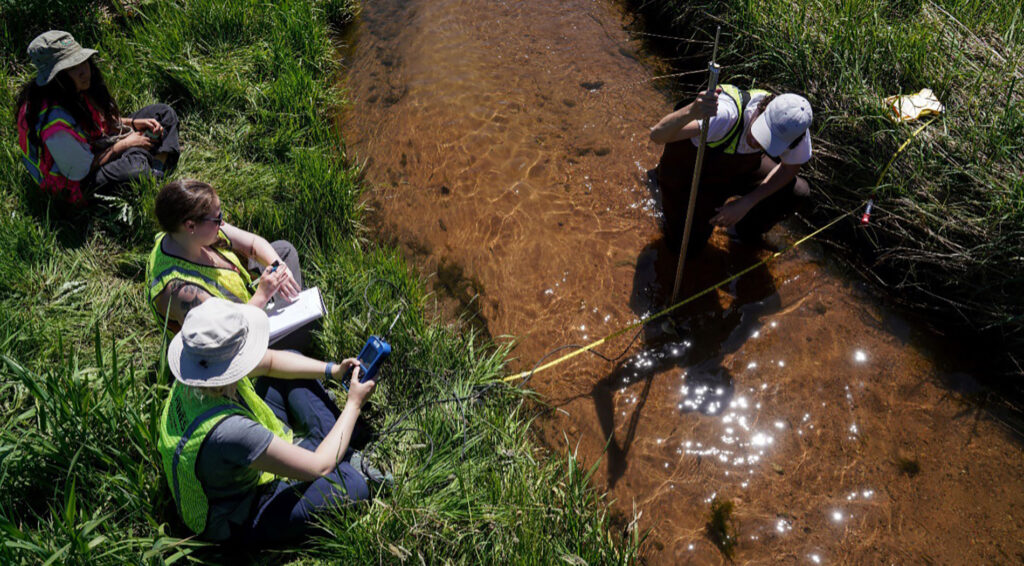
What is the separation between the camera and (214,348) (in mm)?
2232

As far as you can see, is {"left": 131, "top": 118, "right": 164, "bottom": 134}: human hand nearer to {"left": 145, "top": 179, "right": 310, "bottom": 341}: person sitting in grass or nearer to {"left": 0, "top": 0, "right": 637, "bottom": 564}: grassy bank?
{"left": 0, "top": 0, "right": 637, "bottom": 564}: grassy bank

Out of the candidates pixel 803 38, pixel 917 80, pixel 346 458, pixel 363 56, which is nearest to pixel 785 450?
pixel 346 458

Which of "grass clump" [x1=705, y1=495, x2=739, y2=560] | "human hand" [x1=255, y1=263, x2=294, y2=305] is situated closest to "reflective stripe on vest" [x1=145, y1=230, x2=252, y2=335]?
"human hand" [x1=255, y1=263, x2=294, y2=305]

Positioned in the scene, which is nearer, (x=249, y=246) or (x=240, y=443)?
(x=240, y=443)

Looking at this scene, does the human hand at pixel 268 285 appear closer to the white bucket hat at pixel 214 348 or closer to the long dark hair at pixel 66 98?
the white bucket hat at pixel 214 348

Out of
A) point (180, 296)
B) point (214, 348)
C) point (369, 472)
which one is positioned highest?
point (214, 348)

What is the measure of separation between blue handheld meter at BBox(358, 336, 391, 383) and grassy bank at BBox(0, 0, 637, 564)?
476 millimetres

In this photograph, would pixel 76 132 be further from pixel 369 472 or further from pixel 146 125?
pixel 369 472

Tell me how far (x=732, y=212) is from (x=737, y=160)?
0.31 metres

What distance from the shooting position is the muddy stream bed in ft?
10.4

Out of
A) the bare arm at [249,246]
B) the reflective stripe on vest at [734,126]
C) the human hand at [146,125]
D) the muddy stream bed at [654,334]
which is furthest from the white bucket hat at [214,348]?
the reflective stripe on vest at [734,126]

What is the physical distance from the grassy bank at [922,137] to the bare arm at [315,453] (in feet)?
11.0

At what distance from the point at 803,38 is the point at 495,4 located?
3.01 m

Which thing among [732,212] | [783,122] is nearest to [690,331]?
[732,212]
